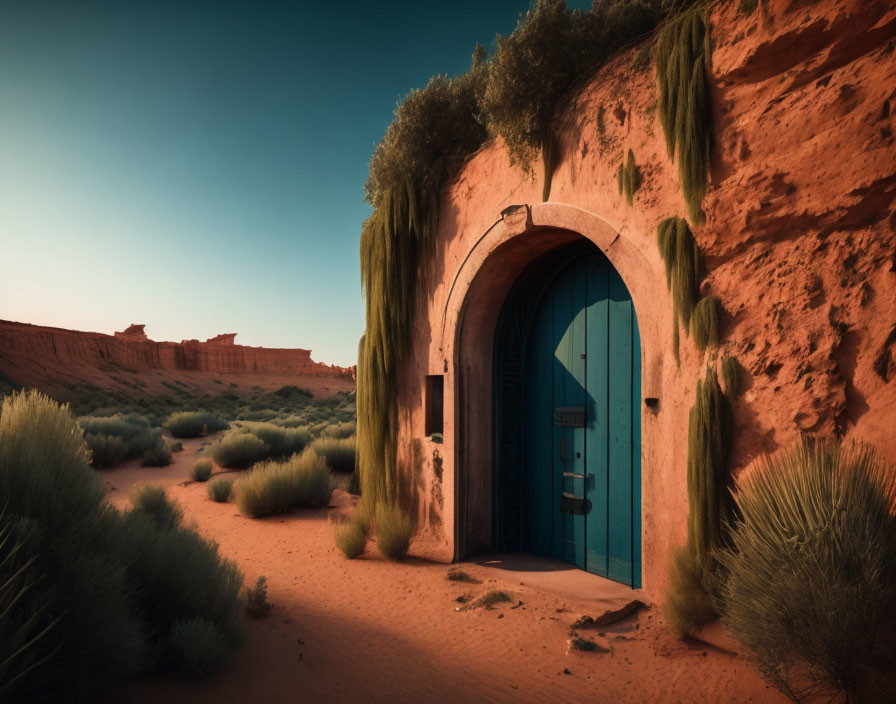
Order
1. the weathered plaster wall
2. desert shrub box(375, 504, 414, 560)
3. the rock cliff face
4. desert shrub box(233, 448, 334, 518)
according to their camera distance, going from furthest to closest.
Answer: the rock cliff face → desert shrub box(233, 448, 334, 518) → desert shrub box(375, 504, 414, 560) → the weathered plaster wall

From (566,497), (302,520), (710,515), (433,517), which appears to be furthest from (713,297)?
(302,520)

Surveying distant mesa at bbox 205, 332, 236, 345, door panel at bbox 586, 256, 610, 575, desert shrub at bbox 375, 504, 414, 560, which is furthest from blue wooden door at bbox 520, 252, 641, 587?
distant mesa at bbox 205, 332, 236, 345

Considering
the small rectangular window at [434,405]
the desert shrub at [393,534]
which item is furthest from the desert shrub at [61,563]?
the small rectangular window at [434,405]

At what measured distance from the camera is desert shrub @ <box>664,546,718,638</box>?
3004 millimetres

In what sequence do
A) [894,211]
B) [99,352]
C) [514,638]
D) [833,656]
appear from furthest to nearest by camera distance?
[99,352] → [514,638] → [894,211] → [833,656]

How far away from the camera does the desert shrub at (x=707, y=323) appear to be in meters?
3.14

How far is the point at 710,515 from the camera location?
3000 millimetres

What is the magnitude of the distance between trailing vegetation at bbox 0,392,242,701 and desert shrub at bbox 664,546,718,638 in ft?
9.39

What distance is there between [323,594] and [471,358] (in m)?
2.82

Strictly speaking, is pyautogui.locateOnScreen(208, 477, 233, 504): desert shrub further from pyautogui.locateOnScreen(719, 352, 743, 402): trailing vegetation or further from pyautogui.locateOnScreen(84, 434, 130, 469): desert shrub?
pyautogui.locateOnScreen(719, 352, 743, 402): trailing vegetation

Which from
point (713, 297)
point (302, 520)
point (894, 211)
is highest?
point (894, 211)

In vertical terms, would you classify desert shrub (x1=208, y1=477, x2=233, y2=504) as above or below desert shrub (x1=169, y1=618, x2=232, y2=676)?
below

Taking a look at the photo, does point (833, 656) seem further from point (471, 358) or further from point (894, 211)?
point (471, 358)

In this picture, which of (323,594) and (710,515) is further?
(323,594)
